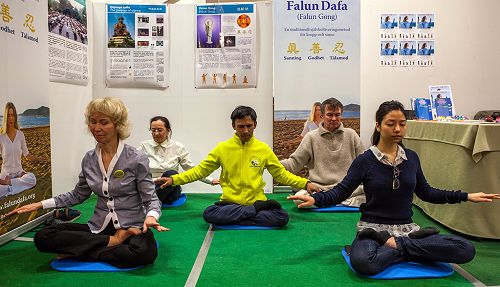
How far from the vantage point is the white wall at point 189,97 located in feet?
17.3

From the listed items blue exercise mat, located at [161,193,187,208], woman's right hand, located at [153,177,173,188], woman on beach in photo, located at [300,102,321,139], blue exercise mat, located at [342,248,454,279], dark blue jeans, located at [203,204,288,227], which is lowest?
blue exercise mat, located at [342,248,454,279]

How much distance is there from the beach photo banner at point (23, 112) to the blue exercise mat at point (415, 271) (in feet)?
8.44

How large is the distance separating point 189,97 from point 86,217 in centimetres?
199

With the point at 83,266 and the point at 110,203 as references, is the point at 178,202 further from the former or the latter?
the point at 83,266

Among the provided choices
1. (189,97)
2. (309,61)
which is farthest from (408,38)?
(189,97)

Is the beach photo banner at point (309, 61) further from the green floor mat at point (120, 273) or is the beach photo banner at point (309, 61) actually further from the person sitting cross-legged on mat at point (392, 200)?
the person sitting cross-legged on mat at point (392, 200)

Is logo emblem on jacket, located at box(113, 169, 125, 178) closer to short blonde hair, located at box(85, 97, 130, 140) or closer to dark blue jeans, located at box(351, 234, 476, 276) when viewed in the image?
short blonde hair, located at box(85, 97, 130, 140)

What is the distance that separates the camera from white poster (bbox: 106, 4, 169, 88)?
523cm

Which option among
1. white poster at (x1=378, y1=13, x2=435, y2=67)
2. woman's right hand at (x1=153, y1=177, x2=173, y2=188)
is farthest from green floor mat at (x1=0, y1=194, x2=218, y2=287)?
white poster at (x1=378, y1=13, x2=435, y2=67)

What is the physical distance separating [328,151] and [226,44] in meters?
1.88

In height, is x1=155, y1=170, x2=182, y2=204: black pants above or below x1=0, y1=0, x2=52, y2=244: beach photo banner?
below

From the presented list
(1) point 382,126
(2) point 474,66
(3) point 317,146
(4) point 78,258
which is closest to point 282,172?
(3) point 317,146

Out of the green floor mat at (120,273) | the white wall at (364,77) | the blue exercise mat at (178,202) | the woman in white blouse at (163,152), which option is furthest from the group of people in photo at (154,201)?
the white wall at (364,77)

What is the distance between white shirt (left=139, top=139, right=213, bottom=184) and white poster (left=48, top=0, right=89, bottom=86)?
3.59 ft
